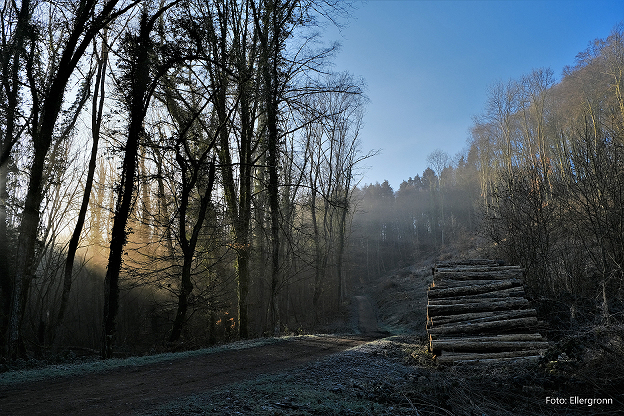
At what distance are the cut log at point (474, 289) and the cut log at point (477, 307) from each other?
497mm

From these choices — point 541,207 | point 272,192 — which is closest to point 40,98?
point 272,192

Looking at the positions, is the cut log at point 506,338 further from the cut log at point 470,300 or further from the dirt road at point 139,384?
the dirt road at point 139,384

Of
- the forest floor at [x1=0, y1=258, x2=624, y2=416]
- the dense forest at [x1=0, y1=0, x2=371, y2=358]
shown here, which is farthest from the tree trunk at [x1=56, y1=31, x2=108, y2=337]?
the forest floor at [x1=0, y1=258, x2=624, y2=416]

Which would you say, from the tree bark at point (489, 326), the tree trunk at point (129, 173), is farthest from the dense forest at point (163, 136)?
the tree bark at point (489, 326)

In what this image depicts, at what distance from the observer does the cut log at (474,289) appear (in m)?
8.82

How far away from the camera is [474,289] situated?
8.88 meters

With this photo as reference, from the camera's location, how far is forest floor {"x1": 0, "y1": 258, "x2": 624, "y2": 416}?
13.0 feet

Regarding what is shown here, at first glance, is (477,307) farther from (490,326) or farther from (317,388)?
(317,388)

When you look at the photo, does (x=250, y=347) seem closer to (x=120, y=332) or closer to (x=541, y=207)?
(x=541, y=207)

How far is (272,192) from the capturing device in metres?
12.4

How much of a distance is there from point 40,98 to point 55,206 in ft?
26.4

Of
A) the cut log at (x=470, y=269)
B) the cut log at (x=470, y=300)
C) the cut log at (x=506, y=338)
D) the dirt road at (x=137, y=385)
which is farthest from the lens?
the cut log at (x=470, y=269)

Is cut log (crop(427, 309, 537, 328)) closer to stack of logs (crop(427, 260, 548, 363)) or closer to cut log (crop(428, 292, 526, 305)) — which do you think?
stack of logs (crop(427, 260, 548, 363))

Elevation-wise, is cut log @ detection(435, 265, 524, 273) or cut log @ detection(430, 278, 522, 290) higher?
cut log @ detection(435, 265, 524, 273)
